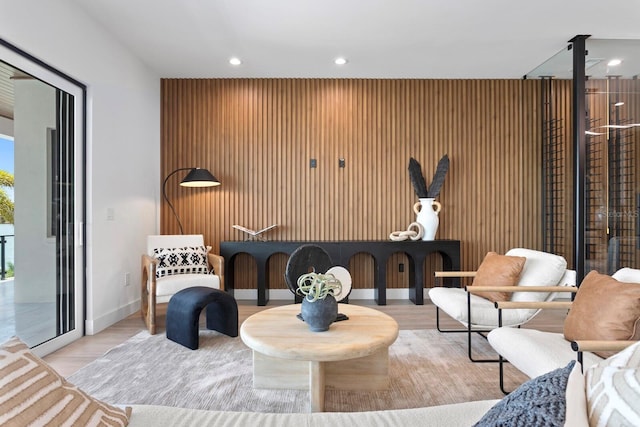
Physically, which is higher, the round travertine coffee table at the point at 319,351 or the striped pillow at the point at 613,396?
the striped pillow at the point at 613,396

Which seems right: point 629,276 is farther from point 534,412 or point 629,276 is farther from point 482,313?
point 534,412

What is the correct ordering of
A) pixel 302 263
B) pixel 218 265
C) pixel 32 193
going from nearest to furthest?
pixel 302 263 → pixel 32 193 → pixel 218 265

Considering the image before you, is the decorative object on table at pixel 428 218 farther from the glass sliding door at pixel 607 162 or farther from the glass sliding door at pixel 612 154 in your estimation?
the glass sliding door at pixel 612 154

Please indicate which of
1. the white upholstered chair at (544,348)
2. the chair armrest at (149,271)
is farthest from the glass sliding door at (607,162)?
the chair armrest at (149,271)

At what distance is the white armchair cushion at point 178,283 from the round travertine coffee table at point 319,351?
55.9 inches

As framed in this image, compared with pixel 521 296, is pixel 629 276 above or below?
above

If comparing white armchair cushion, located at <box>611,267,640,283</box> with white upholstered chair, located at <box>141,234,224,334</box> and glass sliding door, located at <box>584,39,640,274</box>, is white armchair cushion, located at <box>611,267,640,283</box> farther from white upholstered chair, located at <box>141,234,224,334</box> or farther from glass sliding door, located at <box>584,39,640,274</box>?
white upholstered chair, located at <box>141,234,224,334</box>

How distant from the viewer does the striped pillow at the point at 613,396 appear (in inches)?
29.5

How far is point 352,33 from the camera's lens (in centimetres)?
382

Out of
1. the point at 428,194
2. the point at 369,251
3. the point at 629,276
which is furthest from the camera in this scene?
the point at 428,194

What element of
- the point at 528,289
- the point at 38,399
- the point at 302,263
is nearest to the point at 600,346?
the point at 528,289

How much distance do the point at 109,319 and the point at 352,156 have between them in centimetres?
→ 346

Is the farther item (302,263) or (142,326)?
(142,326)

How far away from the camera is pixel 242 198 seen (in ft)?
16.7
